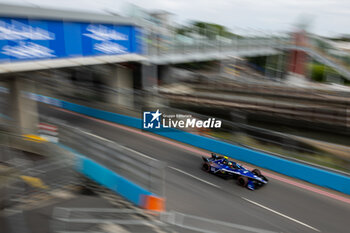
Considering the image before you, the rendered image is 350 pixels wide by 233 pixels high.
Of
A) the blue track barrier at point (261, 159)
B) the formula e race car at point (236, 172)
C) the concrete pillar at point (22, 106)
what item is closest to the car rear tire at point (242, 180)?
the formula e race car at point (236, 172)

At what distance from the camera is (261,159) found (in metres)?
12.8

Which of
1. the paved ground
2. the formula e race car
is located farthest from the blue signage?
the formula e race car

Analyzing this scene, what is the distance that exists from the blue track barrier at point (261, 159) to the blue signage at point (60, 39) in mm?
4553

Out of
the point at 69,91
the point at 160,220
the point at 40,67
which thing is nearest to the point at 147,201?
the point at 160,220

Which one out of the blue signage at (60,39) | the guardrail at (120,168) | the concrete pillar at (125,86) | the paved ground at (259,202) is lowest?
the paved ground at (259,202)

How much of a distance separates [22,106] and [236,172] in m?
11.0

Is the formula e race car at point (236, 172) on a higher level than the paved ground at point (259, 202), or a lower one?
higher

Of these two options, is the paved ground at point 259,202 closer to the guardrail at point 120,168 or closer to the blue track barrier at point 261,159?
the blue track barrier at point 261,159

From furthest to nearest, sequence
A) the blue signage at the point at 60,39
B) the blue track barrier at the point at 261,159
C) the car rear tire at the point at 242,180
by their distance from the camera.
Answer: the blue signage at the point at 60,39 → the blue track barrier at the point at 261,159 → the car rear tire at the point at 242,180

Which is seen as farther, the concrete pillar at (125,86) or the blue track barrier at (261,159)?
the concrete pillar at (125,86)

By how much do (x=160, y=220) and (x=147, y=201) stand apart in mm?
869

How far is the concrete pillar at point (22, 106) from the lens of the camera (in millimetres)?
14039

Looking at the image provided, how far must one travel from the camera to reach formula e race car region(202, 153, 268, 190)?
10.5 m

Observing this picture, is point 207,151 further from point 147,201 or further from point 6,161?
point 6,161
